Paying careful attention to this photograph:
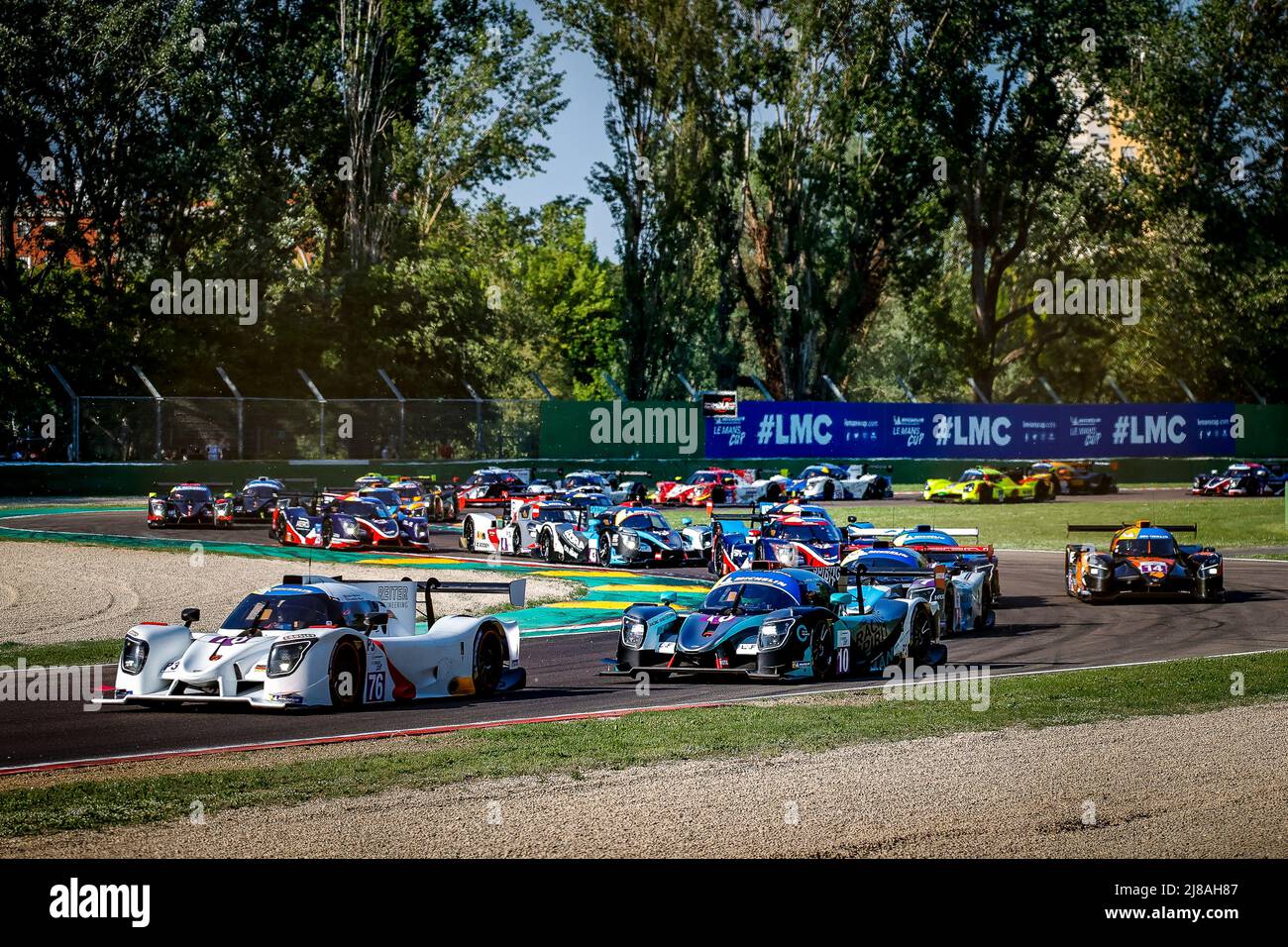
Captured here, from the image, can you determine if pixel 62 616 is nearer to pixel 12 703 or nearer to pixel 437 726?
pixel 12 703

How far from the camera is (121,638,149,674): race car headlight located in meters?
13.7

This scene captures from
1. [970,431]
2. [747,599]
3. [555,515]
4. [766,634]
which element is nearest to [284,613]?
[766,634]

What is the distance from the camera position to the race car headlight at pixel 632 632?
16531 millimetres

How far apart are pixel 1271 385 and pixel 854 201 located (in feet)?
69.6

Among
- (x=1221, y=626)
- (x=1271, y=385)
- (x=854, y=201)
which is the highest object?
(x=854, y=201)

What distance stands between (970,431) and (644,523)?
32.3 m

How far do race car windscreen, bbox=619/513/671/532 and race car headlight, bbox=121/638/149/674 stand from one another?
60.0 feet

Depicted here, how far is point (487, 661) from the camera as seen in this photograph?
1553 centimetres

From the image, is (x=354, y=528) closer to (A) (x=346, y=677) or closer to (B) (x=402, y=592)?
(B) (x=402, y=592)

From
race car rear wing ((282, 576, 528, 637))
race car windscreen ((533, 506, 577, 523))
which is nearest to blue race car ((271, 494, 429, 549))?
race car windscreen ((533, 506, 577, 523))

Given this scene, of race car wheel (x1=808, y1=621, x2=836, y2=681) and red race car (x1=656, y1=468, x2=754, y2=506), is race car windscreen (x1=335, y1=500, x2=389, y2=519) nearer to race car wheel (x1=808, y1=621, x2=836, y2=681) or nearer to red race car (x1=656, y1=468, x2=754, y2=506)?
red race car (x1=656, y1=468, x2=754, y2=506)
